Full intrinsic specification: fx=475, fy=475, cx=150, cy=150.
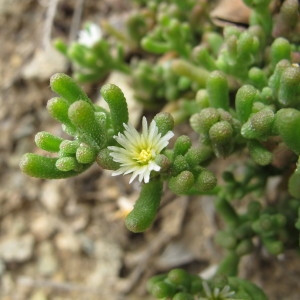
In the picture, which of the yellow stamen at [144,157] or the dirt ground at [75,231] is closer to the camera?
the yellow stamen at [144,157]

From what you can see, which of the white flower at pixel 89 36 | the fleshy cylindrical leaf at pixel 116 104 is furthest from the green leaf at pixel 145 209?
the white flower at pixel 89 36

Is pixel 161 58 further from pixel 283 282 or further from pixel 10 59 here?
pixel 283 282

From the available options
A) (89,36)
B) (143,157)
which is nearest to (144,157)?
(143,157)

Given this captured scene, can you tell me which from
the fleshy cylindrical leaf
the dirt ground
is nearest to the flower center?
the fleshy cylindrical leaf

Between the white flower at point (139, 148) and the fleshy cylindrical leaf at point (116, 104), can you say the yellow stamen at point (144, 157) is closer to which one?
the white flower at point (139, 148)

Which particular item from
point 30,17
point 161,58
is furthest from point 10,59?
point 161,58
